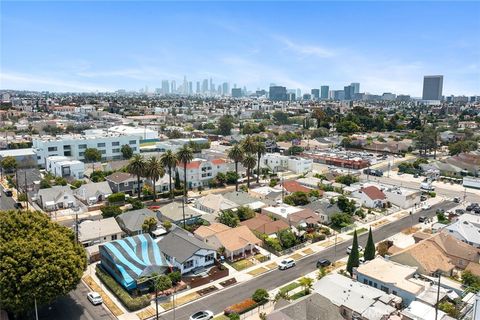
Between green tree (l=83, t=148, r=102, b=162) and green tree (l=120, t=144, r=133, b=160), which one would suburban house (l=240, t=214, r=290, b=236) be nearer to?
green tree (l=83, t=148, r=102, b=162)

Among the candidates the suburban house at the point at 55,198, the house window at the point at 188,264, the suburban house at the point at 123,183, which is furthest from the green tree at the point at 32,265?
the suburban house at the point at 123,183

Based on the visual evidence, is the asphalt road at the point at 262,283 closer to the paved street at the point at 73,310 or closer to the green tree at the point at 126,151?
the paved street at the point at 73,310

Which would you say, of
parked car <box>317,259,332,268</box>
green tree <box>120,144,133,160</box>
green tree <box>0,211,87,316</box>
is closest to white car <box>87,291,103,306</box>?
green tree <box>0,211,87,316</box>

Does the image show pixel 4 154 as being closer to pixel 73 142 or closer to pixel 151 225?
pixel 73 142

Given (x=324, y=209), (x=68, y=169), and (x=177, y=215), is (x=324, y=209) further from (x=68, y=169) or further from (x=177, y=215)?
(x=68, y=169)

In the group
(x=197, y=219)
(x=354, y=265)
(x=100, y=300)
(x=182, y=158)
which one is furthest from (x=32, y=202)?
(x=354, y=265)

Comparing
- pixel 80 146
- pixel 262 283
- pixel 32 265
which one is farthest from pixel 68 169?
pixel 262 283
